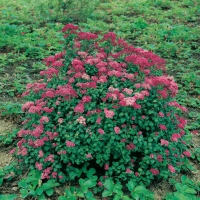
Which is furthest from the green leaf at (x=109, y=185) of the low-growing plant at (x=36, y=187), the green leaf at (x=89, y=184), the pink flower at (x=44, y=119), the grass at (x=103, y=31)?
the grass at (x=103, y=31)

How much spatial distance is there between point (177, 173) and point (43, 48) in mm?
3720

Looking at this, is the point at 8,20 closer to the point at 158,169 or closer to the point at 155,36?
the point at 155,36

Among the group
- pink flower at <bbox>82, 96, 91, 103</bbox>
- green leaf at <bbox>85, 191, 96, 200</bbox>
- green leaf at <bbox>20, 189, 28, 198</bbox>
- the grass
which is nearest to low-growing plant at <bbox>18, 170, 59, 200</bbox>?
green leaf at <bbox>20, 189, 28, 198</bbox>

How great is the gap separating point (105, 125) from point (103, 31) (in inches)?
176

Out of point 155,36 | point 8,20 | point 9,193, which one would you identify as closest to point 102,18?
point 155,36

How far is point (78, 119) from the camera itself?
9.82 ft

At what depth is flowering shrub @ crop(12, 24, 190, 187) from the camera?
3.02m

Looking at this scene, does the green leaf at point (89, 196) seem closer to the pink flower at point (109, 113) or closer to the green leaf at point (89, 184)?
the green leaf at point (89, 184)

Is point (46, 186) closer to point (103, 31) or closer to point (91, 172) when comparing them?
point (91, 172)

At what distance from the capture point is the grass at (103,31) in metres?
5.17

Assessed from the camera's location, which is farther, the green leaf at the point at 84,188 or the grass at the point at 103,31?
the grass at the point at 103,31

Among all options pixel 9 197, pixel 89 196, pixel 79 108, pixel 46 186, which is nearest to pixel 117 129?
pixel 79 108

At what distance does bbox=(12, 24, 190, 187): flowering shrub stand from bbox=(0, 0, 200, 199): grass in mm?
1005

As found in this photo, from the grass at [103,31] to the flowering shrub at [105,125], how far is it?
3.30 feet
